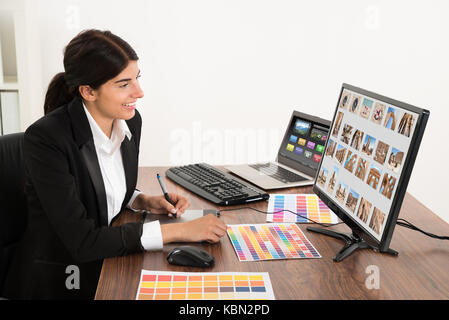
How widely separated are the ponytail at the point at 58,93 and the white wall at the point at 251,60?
1425 mm

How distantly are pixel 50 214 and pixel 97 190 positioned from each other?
17 cm

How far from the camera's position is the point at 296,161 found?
204cm

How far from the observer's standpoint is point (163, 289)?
114cm

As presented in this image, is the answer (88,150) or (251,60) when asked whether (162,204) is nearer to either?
(88,150)

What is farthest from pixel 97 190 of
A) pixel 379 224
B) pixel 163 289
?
pixel 379 224

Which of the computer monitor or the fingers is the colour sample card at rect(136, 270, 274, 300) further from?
the fingers

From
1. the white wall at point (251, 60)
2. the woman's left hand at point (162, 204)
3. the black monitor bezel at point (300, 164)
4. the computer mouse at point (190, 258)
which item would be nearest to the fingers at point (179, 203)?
the woman's left hand at point (162, 204)

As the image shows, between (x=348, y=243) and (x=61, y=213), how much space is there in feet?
2.59

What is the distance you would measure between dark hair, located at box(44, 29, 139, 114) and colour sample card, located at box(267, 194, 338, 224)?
67 cm

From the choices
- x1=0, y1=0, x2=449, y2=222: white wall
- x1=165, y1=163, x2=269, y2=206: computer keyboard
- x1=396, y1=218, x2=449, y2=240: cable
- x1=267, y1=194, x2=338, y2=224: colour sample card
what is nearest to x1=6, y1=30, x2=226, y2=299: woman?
x1=165, y1=163, x2=269, y2=206: computer keyboard

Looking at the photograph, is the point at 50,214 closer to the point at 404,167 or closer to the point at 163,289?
the point at 163,289

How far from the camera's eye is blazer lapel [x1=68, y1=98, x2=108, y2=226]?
1489mm

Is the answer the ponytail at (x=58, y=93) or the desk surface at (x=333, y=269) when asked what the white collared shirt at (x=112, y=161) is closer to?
the ponytail at (x=58, y=93)

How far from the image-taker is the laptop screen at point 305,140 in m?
1.96
